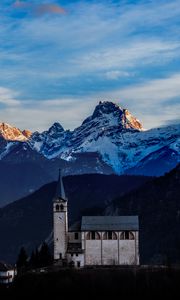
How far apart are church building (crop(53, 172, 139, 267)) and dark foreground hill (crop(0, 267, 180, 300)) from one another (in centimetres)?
722

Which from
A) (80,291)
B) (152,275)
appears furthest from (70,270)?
(152,275)

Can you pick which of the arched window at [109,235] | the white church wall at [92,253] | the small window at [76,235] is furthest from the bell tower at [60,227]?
the arched window at [109,235]

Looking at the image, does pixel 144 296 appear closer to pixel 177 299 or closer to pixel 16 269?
pixel 177 299

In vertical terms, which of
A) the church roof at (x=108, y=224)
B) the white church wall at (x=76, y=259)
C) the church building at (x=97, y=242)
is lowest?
the white church wall at (x=76, y=259)

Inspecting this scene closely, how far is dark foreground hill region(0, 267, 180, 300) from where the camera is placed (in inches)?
7087

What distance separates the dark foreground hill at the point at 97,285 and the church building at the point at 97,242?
722cm

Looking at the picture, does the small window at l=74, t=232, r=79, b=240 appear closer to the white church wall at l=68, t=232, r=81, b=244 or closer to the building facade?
the white church wall at l=68, t=232, r=81, b=244

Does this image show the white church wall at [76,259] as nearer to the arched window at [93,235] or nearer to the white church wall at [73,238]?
the white church wall at [73,238]

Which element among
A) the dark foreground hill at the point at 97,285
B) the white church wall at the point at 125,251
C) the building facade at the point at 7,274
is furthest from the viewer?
the white church wall at the point at 125,251

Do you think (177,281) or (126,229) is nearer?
(177,281)

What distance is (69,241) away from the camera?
194 m

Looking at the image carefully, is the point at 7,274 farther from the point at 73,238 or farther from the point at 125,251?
the point at 125,251

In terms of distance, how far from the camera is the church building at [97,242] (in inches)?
7564

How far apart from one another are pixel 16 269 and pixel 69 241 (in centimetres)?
1302
